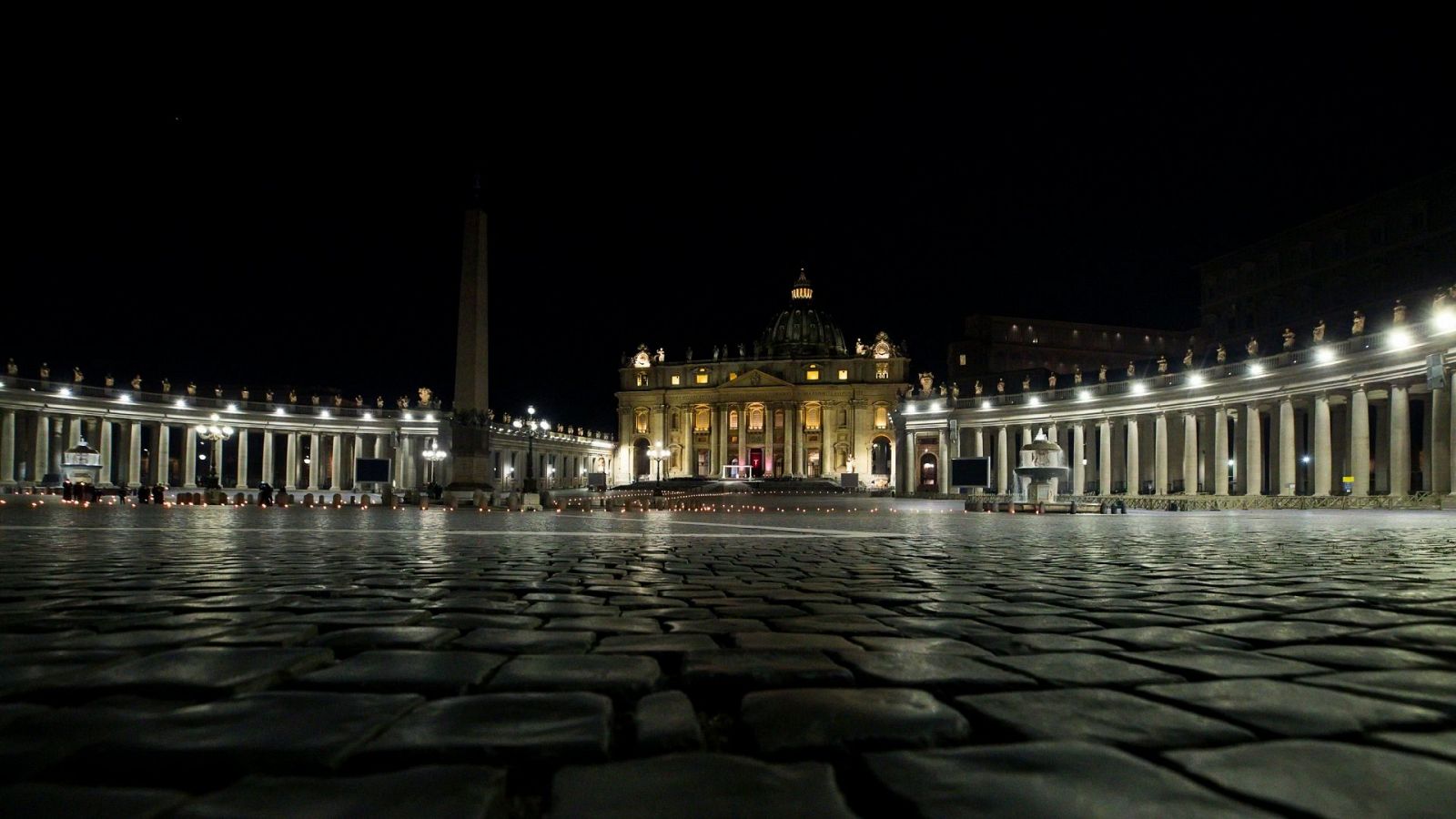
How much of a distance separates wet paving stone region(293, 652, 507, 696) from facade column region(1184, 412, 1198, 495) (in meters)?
62.7

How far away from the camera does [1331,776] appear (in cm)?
244

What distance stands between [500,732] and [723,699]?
0.89m

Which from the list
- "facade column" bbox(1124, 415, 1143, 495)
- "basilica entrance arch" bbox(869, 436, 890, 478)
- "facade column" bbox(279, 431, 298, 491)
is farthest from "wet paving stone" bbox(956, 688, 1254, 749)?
"basilica entrance arch" bbox(869, 436, 890, 478)

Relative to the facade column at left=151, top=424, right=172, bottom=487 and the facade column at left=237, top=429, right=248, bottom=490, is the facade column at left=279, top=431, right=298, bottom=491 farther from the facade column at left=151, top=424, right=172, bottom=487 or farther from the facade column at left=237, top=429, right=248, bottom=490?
the facade column at left=151, top=424, right=172, bottom=487

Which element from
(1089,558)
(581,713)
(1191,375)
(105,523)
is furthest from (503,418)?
(581,713)

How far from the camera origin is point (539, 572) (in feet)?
30.9

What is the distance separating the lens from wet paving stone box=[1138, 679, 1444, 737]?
3.01m

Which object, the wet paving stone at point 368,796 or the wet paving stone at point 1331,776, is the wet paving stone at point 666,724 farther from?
the wet paving stone at point 1331,776

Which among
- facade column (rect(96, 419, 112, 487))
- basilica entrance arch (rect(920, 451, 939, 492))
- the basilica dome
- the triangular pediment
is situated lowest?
basilica entrance arch (rect(920, 451, 939, 492))

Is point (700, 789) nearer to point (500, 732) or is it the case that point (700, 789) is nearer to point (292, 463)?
point (500, 732)

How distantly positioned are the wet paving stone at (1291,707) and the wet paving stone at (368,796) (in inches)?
90.7

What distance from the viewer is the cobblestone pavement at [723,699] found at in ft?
7.54

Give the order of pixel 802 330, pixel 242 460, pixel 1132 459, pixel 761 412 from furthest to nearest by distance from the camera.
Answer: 1. pixel 802 330
2. pixel 761 412
3. pixel 242 460
4. pixel 1132 459

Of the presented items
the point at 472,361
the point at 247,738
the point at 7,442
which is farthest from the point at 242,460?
the point at 247,738
